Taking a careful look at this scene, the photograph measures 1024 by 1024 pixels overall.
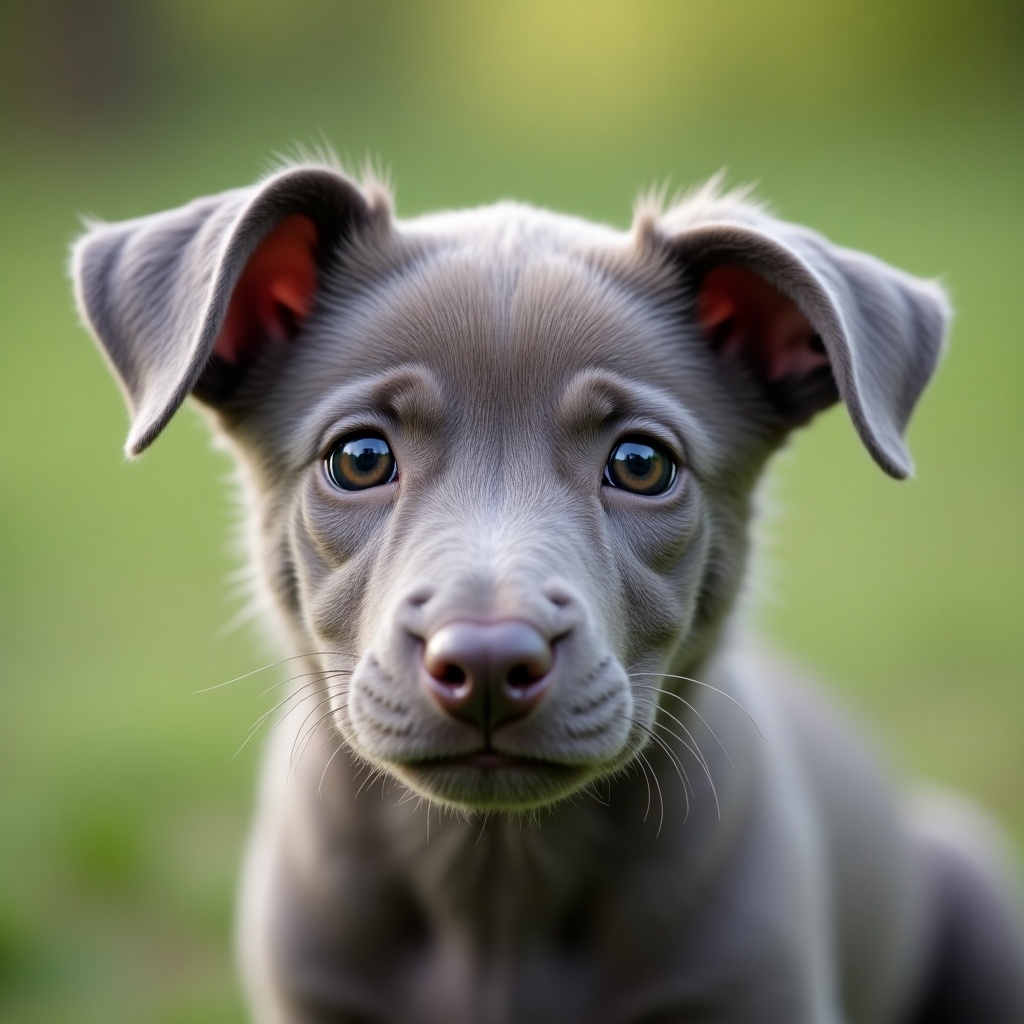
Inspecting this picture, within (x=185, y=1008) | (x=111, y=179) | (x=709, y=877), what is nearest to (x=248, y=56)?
(x=111, y=179)

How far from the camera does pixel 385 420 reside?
336cm

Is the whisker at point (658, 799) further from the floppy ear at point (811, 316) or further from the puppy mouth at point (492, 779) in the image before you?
the floppy ear at point (811, 316)

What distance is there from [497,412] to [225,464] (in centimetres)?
815

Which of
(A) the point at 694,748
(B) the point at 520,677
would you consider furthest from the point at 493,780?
(A) the point at 694,748

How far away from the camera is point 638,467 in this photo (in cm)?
342

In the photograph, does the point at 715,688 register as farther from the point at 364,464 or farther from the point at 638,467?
the point at 364,464

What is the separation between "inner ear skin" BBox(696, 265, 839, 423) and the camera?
3824mm

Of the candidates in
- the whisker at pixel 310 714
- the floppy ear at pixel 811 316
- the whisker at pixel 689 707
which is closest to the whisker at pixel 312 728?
the whisker at pixel 310 714

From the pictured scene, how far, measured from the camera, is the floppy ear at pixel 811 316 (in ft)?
10.9

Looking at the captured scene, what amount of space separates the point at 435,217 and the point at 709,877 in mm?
1949

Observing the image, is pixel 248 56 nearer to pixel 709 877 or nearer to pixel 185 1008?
pixel 185 1008

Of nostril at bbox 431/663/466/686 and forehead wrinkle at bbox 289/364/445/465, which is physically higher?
forehead wrinkle at bbox 289/364/445/465

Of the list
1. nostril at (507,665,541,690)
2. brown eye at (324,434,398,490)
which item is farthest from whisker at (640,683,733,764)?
brown eye at (324,434,398,490)

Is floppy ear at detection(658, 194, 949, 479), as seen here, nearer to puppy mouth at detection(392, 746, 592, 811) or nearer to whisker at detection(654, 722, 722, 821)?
whisker at detection(654, 722, 722, 821)
